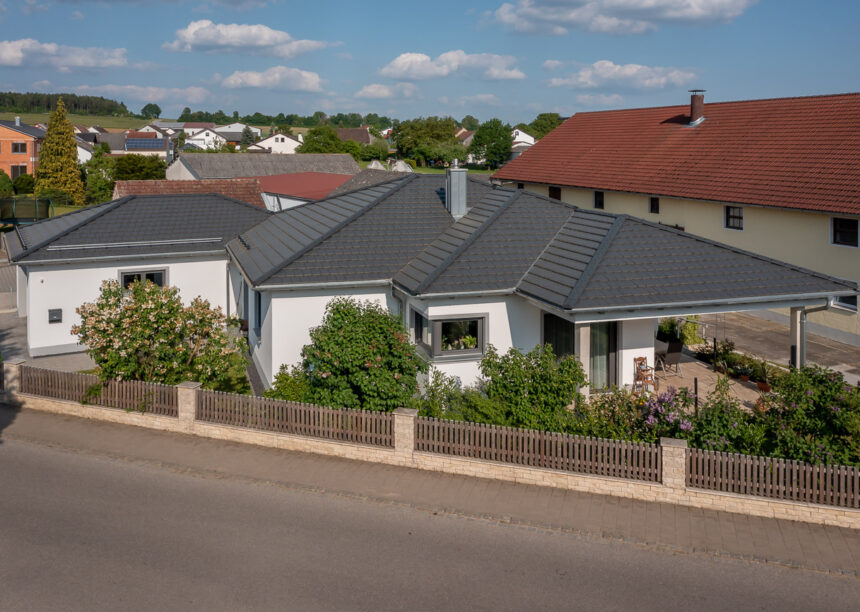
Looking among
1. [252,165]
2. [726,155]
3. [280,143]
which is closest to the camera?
[726,155]

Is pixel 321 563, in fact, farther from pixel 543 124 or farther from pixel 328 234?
pixel 543 124

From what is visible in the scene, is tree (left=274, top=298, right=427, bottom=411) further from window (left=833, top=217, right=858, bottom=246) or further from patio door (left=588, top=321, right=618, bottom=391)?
window (left=833, top=217, right=858, bottom=246)

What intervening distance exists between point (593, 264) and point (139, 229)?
1465 centimetres

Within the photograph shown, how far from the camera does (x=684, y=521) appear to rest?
10.8 meters

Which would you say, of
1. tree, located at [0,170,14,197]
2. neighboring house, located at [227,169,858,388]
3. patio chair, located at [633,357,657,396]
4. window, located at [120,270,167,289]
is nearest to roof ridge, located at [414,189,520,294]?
neighboring house, located at [227,169,858,388]

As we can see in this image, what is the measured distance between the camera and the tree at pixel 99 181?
68.1 m

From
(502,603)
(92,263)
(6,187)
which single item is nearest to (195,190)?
(92,263)

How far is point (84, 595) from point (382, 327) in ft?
22.2

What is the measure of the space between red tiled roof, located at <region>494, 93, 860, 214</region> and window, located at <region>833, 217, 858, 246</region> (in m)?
0.61

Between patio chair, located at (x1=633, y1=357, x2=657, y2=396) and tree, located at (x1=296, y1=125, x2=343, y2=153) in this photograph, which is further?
tree, located at (x1=296, y1=125, x2=343, y2=153)

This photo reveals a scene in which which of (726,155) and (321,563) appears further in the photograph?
(726,155)

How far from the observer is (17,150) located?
248 ft

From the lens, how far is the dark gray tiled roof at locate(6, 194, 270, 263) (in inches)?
843

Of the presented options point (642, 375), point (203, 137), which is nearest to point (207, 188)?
point (642, 375)
